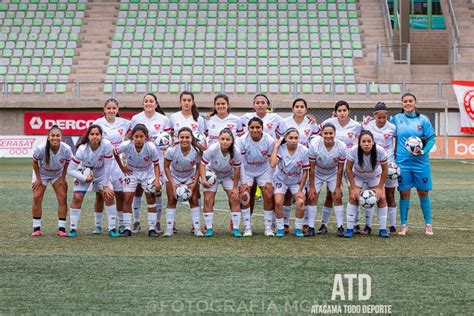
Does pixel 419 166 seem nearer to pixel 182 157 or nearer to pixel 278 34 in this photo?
pixel 182 157

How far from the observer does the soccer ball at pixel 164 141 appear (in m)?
10.5

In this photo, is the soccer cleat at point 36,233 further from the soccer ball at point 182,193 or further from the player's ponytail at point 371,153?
the player's ponytail at point 371,153

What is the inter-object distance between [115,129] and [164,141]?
828 millimetres

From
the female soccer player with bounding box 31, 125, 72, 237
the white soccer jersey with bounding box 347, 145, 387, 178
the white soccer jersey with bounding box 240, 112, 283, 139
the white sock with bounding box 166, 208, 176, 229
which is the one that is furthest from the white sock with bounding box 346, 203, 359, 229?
the female soccer player with bounding box 31, 125, 72, 237

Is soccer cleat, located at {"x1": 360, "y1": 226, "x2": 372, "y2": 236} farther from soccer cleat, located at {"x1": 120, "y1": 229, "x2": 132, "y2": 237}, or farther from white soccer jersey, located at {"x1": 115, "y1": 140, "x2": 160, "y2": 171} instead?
soccer cleat, located at {"x1": 120, "y1": 229, "x2": 132, "y2": 237}

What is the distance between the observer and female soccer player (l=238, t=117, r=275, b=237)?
400 inches

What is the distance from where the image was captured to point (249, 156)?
10.3 metres

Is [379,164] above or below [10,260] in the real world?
above

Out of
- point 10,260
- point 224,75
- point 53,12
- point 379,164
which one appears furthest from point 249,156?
point 53,12

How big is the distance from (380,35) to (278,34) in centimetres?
380

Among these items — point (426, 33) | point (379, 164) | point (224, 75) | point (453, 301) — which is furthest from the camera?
point (426, 33)

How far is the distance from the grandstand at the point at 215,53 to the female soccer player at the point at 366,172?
19872 mm

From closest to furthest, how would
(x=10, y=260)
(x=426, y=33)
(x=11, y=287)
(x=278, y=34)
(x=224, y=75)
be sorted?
(x=11, y=287) < (x=10, y=260) < (x=224, y=75) < (x=278, y=34) < (x=426, y=33)

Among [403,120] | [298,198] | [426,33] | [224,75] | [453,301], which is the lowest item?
[453,301]
